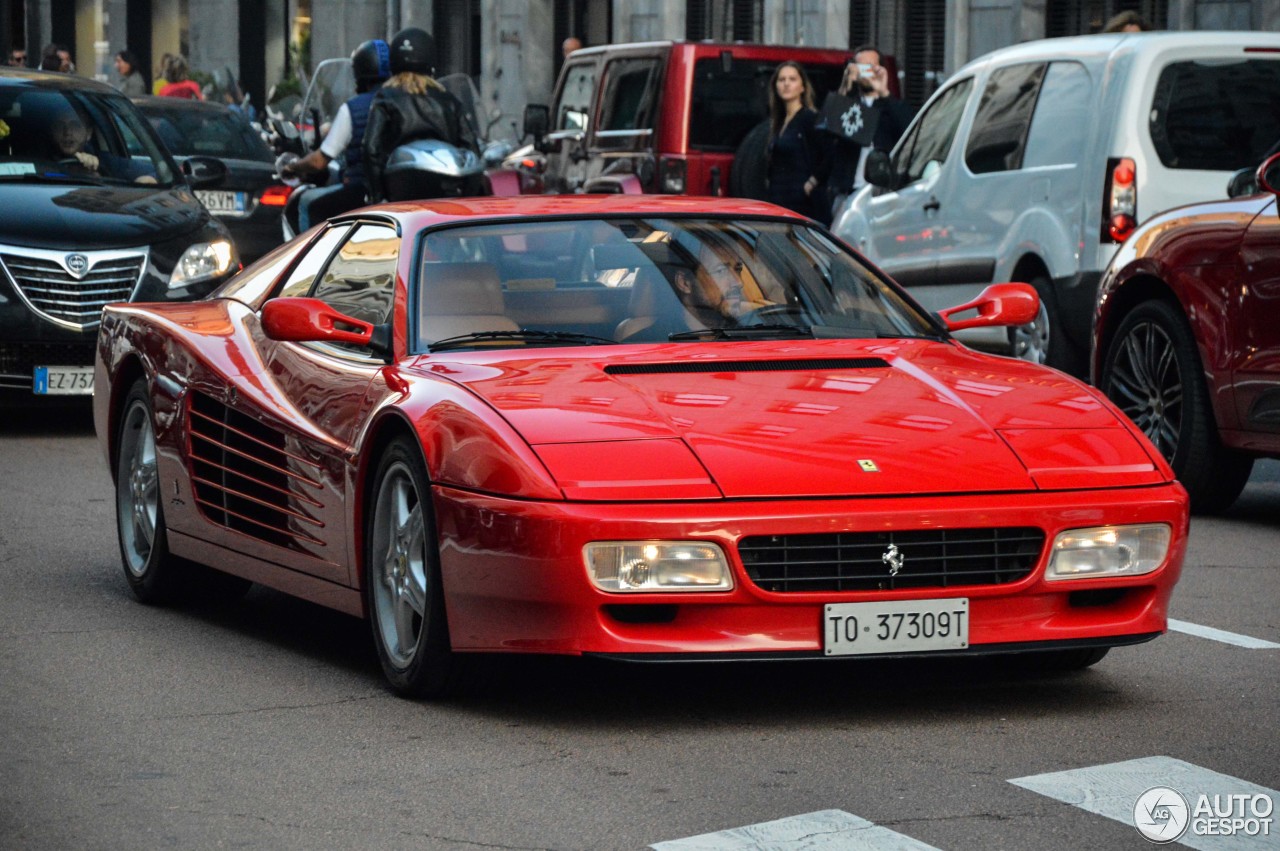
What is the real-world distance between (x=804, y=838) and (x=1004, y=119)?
8.95m

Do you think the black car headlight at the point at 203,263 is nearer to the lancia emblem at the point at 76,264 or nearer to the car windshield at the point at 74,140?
the lancia emblem at the point at 76,264

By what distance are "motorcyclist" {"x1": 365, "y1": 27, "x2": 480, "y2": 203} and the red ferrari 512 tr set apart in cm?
758

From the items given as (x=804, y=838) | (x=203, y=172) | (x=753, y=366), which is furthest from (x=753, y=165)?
(x=804, y=838)

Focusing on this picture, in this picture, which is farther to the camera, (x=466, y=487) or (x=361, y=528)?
(x=361, y=528)

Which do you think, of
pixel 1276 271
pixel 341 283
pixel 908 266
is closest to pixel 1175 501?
pixel 341 283

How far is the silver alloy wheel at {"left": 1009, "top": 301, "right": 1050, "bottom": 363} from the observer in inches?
507

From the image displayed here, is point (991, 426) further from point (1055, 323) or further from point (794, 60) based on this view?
point (794, 60)

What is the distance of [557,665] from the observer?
20.9ft

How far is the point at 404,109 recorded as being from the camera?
592 inches

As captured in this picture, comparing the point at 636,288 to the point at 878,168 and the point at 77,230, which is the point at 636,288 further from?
the point at 878,168

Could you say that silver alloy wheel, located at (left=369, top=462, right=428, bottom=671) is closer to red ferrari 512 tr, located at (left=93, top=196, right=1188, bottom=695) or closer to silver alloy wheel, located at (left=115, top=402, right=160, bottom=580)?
red ferrari 512 tr, located at (left=93, top=196, right=1188, bottom=695)

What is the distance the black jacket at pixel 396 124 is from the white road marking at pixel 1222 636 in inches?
340

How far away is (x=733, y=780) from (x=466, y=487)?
0.99 metres

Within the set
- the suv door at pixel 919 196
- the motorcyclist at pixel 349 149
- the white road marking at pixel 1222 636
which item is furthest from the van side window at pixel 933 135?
the white road marking at pixel 1222 636
